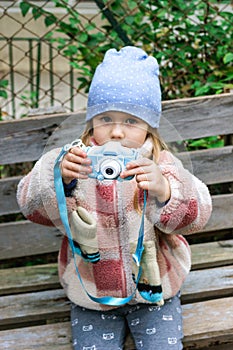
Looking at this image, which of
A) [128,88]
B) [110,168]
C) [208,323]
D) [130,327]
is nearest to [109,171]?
[110,168]

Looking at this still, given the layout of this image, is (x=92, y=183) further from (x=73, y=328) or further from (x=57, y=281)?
(x=57, y=281)

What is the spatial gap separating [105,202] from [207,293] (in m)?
0.70

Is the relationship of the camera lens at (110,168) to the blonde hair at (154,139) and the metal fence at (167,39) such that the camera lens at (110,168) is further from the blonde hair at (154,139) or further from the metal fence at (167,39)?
the metal fence at (167,39)

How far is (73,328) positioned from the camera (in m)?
1.85

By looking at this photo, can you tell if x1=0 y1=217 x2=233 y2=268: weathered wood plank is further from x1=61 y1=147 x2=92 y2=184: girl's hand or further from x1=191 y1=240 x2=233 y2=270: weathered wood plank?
x1=61 y1=147 x2=92 y2=184: girl's hand

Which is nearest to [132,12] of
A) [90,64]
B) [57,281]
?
[90,64]

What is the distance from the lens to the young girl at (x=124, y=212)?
5.07ft

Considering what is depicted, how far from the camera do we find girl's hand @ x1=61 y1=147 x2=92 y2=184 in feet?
4.83

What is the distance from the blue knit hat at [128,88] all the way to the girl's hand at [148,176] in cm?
13

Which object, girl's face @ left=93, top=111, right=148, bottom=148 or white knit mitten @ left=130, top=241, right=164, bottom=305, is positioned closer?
girl's face @ left=93, top=111, right=148, bottom=148

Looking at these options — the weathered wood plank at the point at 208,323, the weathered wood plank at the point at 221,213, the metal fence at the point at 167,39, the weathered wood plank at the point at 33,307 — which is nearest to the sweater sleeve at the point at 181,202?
the weathered wood plank at the point at 208,323

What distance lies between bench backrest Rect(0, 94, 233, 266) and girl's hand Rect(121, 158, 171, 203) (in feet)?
2.22

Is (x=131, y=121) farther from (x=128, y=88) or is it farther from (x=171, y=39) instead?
(x=171, y=39)

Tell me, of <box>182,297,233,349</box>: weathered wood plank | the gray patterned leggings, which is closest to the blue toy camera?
the gray patterned leggings
